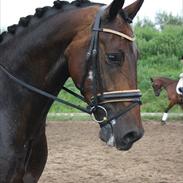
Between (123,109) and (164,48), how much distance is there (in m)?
24.1

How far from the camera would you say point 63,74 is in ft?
12.0

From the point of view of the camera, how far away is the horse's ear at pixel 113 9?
127 inches

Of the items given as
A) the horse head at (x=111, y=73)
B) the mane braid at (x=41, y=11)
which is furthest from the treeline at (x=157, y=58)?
the horse head at (x=111, y=73)

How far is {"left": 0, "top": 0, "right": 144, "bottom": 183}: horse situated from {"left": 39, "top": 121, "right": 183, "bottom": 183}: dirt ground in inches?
160

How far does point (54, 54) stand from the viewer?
358 cm

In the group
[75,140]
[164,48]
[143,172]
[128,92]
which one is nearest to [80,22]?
[128,92]

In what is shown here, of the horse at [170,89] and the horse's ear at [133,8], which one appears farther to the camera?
the horse at [170,89]

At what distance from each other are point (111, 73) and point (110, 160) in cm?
652

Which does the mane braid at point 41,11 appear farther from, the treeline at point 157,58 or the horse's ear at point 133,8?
the treeline at point 157,58

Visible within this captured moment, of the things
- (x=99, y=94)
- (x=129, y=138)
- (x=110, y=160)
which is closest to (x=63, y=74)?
(x=99, y=94)

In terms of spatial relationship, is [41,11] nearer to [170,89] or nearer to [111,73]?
[111,73]

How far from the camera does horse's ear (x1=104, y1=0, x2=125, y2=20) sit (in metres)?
3.23

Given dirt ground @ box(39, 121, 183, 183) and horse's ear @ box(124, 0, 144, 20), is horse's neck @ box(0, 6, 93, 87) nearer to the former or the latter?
horse's ear @ box(124, 0, 144, 20)

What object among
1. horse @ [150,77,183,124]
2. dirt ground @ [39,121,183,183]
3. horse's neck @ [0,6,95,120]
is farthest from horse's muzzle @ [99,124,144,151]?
horse @ [150,77,183,124]
